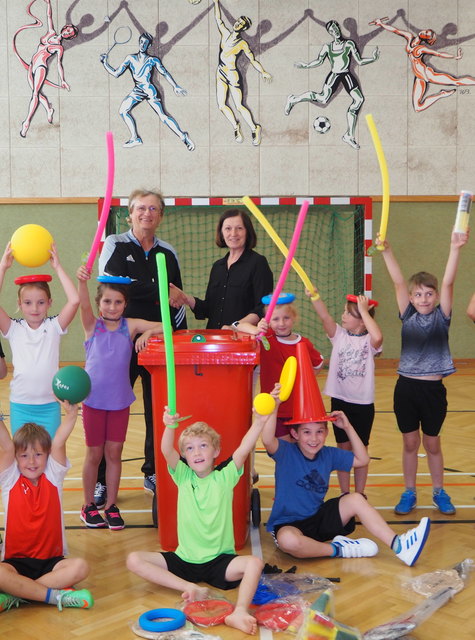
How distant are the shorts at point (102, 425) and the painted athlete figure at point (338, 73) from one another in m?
5.73

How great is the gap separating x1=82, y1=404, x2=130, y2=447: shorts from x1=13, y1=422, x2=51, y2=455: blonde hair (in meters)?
0.70

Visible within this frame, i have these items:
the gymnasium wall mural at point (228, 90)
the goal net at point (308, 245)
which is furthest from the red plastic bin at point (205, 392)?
the gymnasium wall mural at point (228, 90)

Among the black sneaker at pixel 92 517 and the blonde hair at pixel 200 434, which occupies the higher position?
the blonde hair at pixel 200 434

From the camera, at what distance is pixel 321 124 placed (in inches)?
338

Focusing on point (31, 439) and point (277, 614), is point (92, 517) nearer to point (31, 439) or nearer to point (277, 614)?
point (31, 439)

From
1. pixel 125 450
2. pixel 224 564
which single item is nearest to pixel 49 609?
pixel 224 564

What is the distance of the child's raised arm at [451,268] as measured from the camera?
3225 mm

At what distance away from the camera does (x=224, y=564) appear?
9.23ft

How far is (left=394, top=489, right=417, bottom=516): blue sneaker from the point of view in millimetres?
3729

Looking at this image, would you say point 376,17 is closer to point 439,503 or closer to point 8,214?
point 8,214

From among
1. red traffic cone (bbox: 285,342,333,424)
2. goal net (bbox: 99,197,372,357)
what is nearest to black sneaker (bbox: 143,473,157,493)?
red traffic cone (bbox: 285,342,333,424)

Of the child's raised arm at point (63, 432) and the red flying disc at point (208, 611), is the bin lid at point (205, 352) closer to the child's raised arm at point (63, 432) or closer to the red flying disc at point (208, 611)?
the child's raised arm at point (63, 432)

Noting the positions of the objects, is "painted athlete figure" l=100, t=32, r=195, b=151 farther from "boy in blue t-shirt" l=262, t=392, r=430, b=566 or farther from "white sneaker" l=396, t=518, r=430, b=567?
"white sneaker" l=396, t=518, r=430, b=567

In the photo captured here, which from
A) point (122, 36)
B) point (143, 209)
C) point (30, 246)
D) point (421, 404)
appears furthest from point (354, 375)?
point (122, 36)
